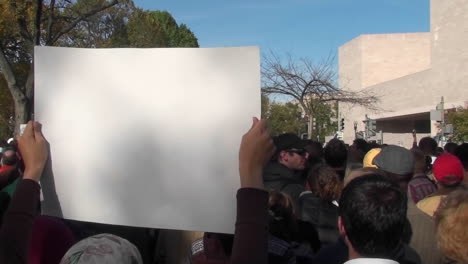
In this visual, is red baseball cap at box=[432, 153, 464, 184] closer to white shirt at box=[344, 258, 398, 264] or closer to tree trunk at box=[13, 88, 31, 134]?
white shirt at box=[344, 258, 398, 264]

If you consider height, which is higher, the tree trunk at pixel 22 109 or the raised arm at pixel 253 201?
the tree trunk at pixel 22 109

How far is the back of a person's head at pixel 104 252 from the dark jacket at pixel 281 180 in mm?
3009

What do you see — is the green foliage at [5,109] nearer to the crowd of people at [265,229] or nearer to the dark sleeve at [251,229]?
the crowd of people at [265,229]

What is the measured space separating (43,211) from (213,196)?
2.29ft

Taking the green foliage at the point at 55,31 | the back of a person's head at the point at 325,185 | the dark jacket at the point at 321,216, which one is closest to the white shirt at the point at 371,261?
the dark jacket at the point at 321,216

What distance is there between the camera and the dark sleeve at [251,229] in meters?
1.83

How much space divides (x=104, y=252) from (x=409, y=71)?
7105 cm

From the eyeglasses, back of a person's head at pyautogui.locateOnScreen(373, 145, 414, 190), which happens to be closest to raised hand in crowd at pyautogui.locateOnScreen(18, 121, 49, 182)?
back of a person's head at pyautogui.locateOnScreen(373, 145, 414, 190)

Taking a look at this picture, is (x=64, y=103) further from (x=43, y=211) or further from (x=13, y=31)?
(x=13, y=31)

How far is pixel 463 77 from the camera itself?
4484 centimetres

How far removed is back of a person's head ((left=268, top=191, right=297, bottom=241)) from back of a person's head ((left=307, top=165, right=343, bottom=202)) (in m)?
0.98

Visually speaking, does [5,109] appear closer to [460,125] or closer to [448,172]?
[460,125]

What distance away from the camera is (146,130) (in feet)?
7.24

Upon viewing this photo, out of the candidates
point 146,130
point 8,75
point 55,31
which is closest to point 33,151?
point 146,130
